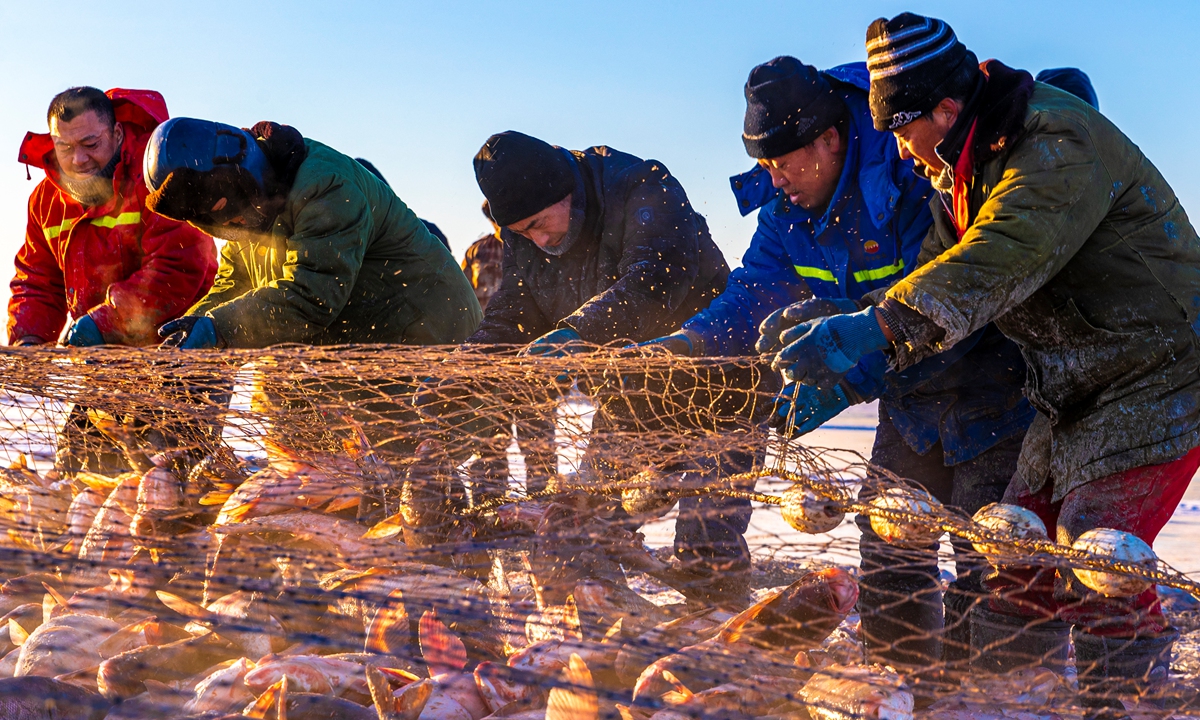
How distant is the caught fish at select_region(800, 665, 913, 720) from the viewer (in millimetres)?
1863

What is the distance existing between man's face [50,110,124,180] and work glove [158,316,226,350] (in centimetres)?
131

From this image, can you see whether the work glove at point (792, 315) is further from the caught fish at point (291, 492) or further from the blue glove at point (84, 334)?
the blue glove at point (84, 334)

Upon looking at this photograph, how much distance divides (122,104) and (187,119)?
3.58ft

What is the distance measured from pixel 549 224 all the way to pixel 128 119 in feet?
7.39

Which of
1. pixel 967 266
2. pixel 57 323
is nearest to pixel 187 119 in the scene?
pixel 57 323

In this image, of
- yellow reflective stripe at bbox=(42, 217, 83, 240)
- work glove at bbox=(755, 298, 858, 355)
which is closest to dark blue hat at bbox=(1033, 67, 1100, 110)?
work glove at bbox=(755, 298, 858, 355)

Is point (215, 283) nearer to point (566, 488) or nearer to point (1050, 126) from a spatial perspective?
point (566, 488)

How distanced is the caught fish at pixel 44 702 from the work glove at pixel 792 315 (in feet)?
5.98

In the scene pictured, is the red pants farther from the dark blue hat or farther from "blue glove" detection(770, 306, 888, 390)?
the dark blue hat

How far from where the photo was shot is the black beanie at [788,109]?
288 cm

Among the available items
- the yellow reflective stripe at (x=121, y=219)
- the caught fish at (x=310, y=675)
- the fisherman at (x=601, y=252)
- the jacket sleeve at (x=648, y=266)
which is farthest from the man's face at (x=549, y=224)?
the caught fish at (x=310, y=675)

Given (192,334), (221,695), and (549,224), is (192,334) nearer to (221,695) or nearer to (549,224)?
(549,224)

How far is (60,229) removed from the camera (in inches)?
183

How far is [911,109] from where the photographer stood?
2.30 m
